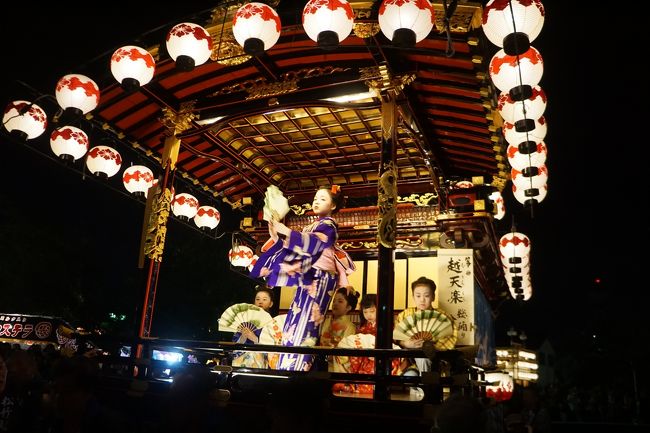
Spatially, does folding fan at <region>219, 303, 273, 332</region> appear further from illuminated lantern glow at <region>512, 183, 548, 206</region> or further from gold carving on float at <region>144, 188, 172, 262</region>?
illuminated lantern glow at <region>512, 183, 548, 206</region>

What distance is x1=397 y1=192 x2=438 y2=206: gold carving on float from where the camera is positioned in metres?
11.6

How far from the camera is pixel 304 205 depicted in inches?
499

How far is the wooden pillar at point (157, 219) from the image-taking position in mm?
8180

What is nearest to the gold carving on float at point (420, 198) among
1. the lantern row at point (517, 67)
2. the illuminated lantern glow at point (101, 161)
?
the lantern row at point (517, 67)

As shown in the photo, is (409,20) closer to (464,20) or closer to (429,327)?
(464,20)

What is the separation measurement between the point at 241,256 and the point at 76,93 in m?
6.59

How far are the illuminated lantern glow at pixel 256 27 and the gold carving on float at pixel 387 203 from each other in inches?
98.2

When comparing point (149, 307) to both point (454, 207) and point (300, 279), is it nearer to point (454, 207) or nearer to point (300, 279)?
point (300, 279)

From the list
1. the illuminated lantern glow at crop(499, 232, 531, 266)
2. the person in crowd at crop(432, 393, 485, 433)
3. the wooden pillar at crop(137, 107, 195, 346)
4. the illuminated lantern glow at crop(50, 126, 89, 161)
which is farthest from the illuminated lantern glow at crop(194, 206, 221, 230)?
the person in crowd at crop(432, 393, 485, 433)

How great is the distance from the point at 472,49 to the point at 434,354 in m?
4.16

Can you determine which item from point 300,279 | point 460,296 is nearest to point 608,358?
point 460,296

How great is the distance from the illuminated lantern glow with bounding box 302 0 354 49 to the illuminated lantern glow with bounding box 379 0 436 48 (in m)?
0.58

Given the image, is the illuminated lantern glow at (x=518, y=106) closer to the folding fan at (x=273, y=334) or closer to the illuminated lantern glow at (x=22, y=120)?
the folding fan at (x=273, y=334)

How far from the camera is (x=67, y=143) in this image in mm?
9805
